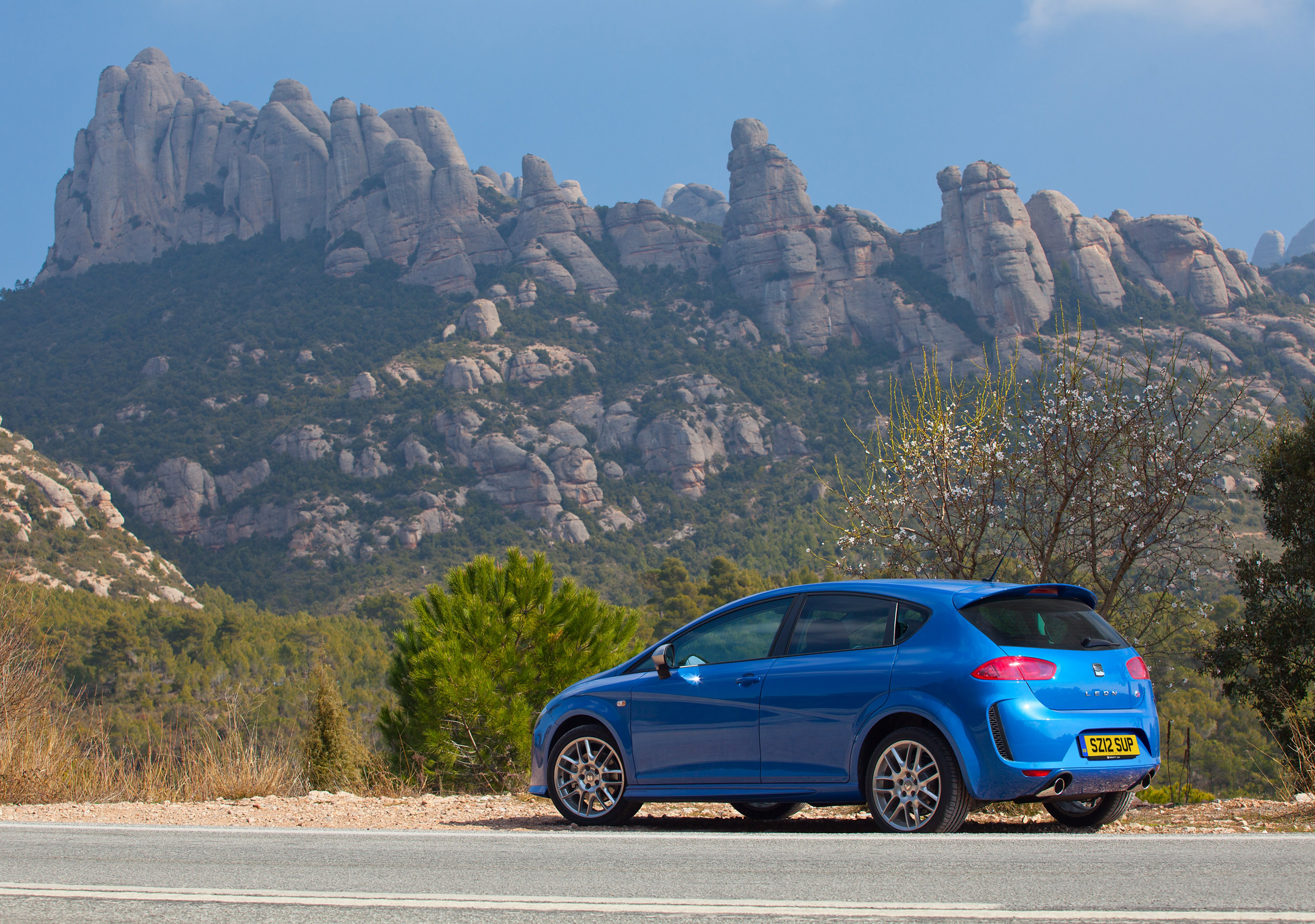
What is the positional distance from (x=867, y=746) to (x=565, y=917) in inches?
113

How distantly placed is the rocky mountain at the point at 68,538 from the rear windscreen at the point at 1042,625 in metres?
74.8

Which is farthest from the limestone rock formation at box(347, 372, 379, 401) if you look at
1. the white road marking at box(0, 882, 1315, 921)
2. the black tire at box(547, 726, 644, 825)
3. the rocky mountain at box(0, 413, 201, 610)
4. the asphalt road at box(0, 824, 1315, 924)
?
the white road marking at box(0, 882, 1315, 921)

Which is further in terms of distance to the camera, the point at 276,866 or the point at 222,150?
the point at 222,150

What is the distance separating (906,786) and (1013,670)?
35.4 inches

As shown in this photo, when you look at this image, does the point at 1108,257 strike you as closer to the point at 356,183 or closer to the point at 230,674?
the point at 356,183

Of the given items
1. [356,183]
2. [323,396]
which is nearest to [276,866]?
[323,396]

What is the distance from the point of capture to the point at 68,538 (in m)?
82.4

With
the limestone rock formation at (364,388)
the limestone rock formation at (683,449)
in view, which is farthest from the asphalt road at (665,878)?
the limestone rock formation at (364,388)

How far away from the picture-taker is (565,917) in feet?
13.3

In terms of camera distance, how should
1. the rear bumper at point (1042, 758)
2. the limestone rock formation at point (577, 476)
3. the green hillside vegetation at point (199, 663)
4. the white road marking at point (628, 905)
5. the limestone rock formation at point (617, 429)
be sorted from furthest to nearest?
the limestone rock formation at point (617, 429), the limestone rock formation at point (577, 476), the green hillside vegetation at point (199, 663), the rear bumper at point (1042, 758), the white road marking at point (628, 905)

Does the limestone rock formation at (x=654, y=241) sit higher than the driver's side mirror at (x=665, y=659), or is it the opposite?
the limestone rock formation at (x=654, y=241)

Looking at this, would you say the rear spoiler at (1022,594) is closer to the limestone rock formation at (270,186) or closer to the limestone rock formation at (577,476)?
the limestone rock formation at (577,476)

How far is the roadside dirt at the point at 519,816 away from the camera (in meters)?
7.14

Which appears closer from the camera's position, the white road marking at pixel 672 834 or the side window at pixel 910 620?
the white road marking at pixel 672 834
